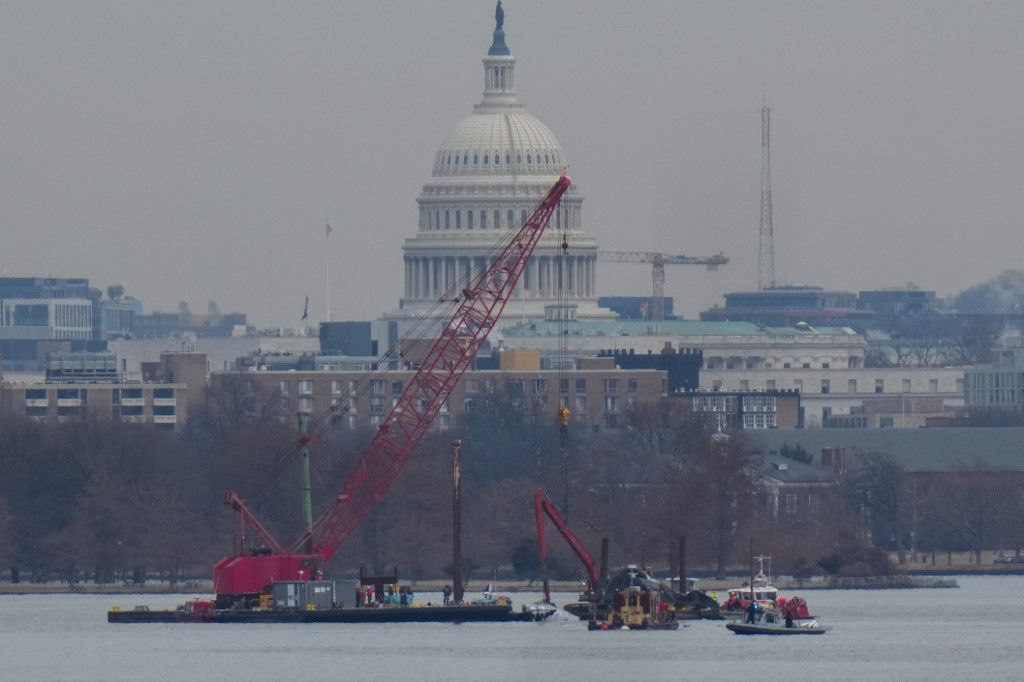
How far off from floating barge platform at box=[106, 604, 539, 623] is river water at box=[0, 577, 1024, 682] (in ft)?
3.17

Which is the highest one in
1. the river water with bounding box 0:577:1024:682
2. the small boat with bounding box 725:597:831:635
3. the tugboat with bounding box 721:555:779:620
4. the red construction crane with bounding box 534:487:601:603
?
the red construction crane with bounding box 534:487:601:603

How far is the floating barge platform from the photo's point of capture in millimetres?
142125

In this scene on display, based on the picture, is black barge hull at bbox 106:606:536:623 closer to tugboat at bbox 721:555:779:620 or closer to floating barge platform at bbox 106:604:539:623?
floating barge platform at bbox 106:604:539:623

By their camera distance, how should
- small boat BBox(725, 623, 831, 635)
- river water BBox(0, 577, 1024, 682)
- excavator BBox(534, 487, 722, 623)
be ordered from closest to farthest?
river water BBox(0, 577, 1024, 682)
small boat BBox(725, 623, 831, 635)
excavator BBox(534, 487, 722, 623)

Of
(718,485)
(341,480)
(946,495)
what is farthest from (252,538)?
(946,495)

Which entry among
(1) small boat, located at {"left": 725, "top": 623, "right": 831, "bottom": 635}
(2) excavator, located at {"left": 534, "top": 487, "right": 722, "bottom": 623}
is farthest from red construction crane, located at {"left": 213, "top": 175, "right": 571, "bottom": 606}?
(1) small boat, located at {"left": 725, "top": 623, "right": 831, "bottom": 635}

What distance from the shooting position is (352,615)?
143375 mm

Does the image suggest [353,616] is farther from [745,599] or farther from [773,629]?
[773,629]

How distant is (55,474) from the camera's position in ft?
578

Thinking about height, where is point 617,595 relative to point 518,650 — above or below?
above

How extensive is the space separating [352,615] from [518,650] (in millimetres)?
14785

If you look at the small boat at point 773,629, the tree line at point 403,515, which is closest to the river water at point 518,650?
the small boat at point 773,629

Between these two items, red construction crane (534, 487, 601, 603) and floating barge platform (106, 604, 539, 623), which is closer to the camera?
floating barge platform (106, 604, 539, 623)

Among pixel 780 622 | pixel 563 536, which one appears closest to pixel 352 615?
pixel 780 622
